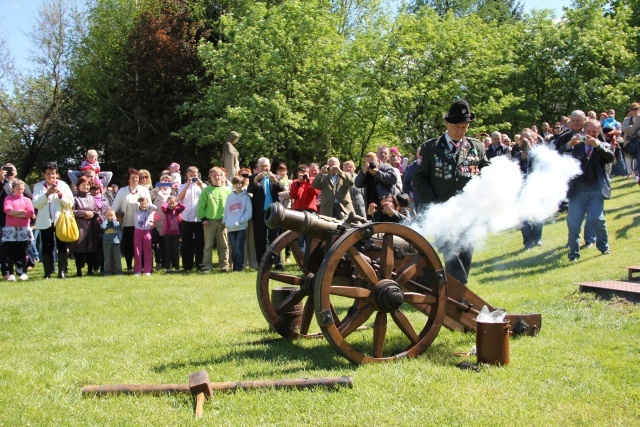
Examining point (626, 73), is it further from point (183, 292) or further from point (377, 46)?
point (183, 292)

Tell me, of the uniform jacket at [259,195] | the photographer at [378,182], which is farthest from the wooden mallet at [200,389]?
the uniform jacket at [259,195]

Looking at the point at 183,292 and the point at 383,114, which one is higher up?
the point at 383,114

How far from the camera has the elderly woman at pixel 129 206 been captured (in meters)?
13.8

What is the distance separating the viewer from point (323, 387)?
4.98m

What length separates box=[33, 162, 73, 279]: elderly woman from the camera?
43.3 feet

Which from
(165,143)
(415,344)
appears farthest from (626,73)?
(415,344)

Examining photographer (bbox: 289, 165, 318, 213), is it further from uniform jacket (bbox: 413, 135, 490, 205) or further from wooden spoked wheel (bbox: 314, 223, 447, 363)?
wooden spoked wheel (bbox: 314, 223, 447, 363)

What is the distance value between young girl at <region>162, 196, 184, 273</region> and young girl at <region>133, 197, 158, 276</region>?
1.82 feet

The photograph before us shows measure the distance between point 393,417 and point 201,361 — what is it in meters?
2.19

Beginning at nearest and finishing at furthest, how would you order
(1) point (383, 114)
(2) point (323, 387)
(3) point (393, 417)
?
(3) point (393, 417) < (2) point (323, 387) < (1) point (383, 114)

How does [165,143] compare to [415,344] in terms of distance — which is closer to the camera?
[415,344]

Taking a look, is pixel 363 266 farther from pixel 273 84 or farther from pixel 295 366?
pixel 273 84

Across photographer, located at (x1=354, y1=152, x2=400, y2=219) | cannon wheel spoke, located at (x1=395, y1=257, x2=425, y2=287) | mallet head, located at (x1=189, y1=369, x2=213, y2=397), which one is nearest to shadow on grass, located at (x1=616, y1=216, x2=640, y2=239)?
photographer, located at (x1=354, y1=152, x2=400, y2=219)

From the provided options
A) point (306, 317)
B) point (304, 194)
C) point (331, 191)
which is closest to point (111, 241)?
point (304, 194)
